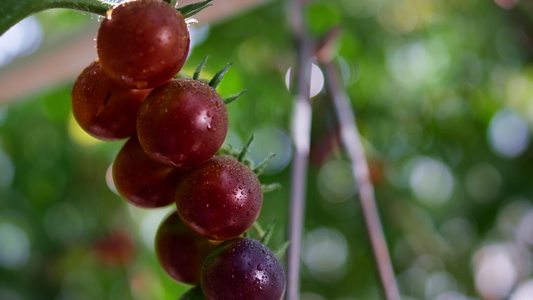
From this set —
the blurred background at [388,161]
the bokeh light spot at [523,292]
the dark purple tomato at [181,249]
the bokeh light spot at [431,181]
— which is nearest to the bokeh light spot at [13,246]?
the blurred background at [388,161]

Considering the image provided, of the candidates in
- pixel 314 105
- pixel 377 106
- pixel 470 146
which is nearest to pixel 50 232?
pixel 314 105

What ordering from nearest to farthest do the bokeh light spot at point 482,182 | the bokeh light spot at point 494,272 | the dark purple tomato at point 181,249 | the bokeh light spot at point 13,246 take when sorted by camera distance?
the dark purple tomato at point 181,249, the bokeh light spot at point 494,272, the bokeh light spot at point 482,182, the bokeh light spot at point 13,246

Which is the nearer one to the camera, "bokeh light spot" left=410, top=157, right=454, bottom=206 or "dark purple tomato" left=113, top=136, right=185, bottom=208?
"dark purple tomato" left=113, top=136, right=185, bottom=208

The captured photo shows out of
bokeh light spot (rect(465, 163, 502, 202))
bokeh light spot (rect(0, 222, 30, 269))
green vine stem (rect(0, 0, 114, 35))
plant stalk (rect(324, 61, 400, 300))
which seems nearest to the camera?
green vine stem (rect(0, 0, 114, 35))

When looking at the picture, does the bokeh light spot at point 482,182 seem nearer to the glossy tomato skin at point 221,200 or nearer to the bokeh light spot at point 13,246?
the bokeh light spot at point 13,246

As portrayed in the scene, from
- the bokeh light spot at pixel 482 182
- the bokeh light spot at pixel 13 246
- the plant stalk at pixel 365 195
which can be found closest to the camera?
the plant stalk at pixel 365 195

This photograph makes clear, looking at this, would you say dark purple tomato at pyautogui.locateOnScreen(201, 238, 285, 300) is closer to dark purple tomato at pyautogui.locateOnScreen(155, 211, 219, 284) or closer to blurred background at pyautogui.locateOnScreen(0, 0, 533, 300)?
dark purple tomato at pyautogui.locateOnScreen(155, 211, 219, 284)

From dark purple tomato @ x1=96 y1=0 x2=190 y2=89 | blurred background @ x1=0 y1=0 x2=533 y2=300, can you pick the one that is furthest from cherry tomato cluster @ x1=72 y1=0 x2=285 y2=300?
blurred background @ x1=0 y1=0 x2=533 y2=300

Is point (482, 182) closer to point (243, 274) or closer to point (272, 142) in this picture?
point (272, 142)

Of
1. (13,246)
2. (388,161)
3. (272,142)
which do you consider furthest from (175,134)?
(13,246)
